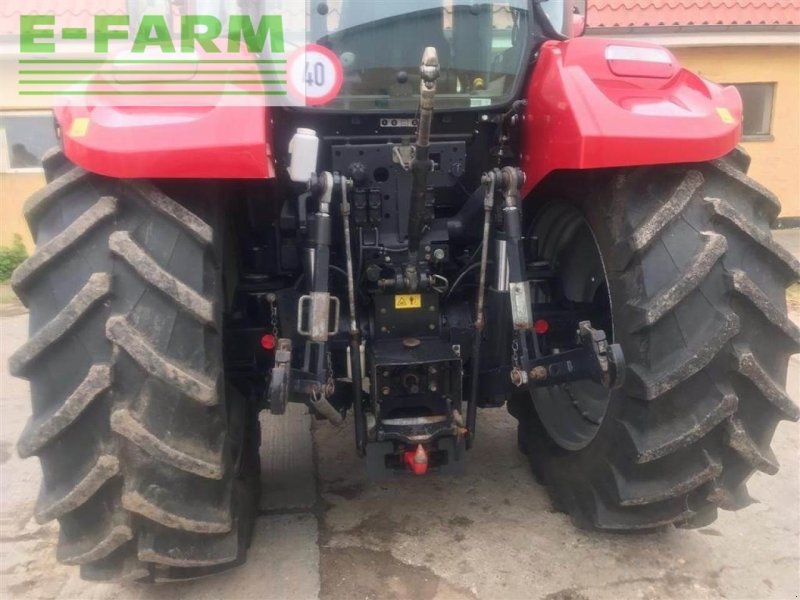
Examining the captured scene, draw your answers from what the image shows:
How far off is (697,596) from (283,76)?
6.70ft

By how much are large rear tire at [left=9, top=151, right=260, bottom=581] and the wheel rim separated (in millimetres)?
1306

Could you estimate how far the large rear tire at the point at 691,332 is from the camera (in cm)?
209

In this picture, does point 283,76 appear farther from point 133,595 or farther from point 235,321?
point 133,595

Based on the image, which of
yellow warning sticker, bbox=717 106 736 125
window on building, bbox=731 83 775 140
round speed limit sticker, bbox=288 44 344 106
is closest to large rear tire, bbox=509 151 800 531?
yellow warning sticker, bbox=717 106 736 125

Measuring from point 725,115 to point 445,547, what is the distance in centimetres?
166

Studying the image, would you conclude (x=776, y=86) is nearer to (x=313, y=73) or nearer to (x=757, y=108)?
(x=757, y=108)

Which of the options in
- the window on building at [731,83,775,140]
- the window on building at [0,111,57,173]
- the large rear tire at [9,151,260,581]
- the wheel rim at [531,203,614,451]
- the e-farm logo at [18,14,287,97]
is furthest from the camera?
the window on building at [731,83,775,140]

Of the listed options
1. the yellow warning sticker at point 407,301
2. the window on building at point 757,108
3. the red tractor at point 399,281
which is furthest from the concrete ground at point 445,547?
the window on building at point 757,108

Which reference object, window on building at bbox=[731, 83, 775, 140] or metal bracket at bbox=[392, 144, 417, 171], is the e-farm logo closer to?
metal bracket at bbox=[392, 144, 417, 171]

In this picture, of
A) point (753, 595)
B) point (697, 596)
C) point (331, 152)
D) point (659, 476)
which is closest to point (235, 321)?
point (331, 152)

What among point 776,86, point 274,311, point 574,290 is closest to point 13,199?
point 274,311

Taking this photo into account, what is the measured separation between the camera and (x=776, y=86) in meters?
8.56

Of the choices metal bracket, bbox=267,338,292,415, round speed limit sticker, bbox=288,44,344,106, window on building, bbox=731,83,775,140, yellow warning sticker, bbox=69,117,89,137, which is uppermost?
round speed limit sticker, bbox=288,44,344,106

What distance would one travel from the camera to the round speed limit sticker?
2.22 metres
